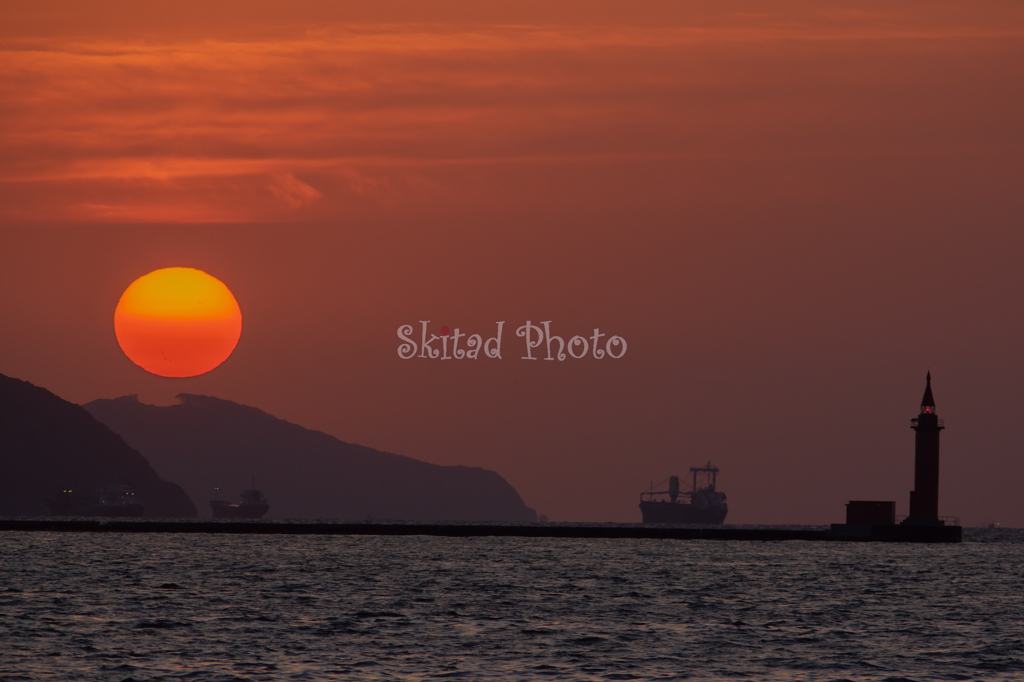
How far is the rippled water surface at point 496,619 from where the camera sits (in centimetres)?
4859

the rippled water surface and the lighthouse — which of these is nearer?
the rippled water surface

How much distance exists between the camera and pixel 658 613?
7175 centimetres

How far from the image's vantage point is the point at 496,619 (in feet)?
218

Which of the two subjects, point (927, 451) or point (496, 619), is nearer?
point (496, 619)

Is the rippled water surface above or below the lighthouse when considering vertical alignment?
below

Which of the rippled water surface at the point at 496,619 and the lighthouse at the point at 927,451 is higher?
the lighthouse at the point at 927,451

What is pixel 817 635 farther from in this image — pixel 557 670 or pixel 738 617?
pixel 557 670

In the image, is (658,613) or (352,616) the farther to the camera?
(658,613)

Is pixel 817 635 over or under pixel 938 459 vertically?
under

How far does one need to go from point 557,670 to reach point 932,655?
17216 millimetres

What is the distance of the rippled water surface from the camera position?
159ft

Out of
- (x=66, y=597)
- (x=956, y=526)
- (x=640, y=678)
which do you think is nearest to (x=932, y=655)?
(x=640, y=678)

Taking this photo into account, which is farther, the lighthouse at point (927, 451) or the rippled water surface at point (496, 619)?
the lighthouse at point (927, 451)

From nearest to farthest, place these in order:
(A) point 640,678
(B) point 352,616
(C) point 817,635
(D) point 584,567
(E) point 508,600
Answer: (A) point 640,678 → (C) point 817,635 → (B) point 352,616 → (E) point 508,600 → (D) point 584,567
